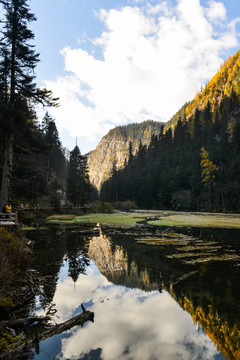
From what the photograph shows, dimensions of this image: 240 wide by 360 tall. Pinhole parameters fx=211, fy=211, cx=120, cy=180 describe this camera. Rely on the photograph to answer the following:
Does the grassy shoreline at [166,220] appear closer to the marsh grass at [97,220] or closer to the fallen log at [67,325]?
the marsh grass at [97,220]

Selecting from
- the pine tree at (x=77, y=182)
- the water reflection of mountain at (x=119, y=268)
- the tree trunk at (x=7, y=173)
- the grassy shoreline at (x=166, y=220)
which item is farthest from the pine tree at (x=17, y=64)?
the pine tree at (x=77, y=182)

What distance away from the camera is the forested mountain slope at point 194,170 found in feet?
221

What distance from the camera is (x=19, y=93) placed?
19.2m

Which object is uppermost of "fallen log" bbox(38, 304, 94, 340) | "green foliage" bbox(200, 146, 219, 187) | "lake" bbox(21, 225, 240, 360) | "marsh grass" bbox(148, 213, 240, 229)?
"green foliage" bbox(200, 146, 219, 187)

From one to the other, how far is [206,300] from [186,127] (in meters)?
115

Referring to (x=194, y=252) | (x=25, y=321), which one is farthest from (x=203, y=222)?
(x=25, y=321)

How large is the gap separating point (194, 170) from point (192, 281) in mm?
74259

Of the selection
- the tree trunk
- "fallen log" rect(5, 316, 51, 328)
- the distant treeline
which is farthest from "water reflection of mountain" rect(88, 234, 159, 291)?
the distant treeline

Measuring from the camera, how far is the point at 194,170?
7906cm

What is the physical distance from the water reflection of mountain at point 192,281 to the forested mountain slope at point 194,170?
2090 inches

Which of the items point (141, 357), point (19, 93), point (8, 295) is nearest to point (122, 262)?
point (8, 295)

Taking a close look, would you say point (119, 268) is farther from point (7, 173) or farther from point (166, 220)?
point (166, 220)

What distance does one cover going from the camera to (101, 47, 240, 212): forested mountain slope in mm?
67500

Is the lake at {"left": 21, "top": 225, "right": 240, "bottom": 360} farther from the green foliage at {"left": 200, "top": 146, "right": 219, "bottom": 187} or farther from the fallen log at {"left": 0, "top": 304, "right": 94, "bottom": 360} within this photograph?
the green foliage at {"left": 200, "top": 146, "right": 219, "bottom": 187}
